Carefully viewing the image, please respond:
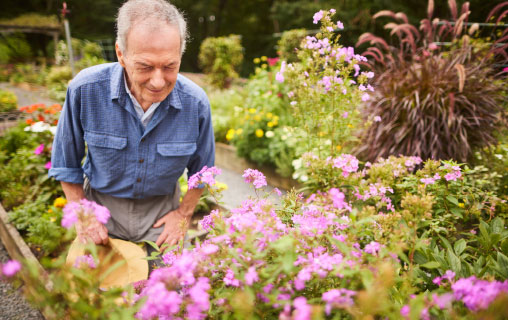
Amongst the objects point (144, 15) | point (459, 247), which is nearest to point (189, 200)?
point (144, 15)

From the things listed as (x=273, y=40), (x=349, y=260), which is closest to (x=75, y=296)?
(x=349, y=260)

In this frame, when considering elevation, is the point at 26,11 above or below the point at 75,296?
above

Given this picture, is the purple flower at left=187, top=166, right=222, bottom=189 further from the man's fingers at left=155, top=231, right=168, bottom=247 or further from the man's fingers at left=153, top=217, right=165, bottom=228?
the man's fingers at left=153, top=217, right=165, bottom=228

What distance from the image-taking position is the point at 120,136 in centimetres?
183

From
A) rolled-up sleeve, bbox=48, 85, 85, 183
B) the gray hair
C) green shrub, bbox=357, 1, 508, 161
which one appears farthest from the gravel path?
green shrub, bbox=357, 1, 508, 161

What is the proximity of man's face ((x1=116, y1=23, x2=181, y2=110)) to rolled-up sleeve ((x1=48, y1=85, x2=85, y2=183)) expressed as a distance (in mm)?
423

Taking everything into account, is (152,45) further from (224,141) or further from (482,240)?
(224,141)

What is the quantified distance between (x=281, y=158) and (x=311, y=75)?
1.84 m

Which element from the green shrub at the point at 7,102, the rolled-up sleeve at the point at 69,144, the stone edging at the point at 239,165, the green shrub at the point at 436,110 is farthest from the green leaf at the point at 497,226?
the green shrub at the point at 7,102

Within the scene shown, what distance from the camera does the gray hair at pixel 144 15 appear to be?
A: 1.46 metres

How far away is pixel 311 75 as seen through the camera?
1993 mm

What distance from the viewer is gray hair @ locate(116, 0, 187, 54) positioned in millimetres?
1456

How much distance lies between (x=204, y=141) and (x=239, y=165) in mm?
2548

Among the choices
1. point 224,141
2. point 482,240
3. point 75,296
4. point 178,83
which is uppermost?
point 178,83
